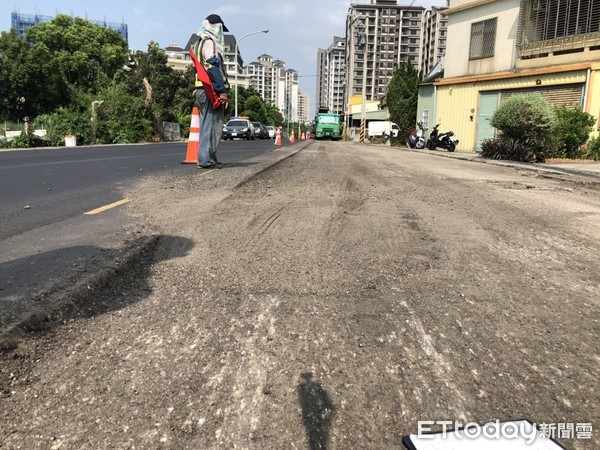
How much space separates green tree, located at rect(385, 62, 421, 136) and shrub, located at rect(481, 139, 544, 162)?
49.8 ft

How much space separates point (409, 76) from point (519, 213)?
3175 centimetres

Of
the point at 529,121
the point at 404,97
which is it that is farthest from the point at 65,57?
the point at 529,121

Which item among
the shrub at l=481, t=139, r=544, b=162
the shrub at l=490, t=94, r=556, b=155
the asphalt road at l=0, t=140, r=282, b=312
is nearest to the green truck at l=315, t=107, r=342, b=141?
the shrub at l=481, t=139, r=544, b=162

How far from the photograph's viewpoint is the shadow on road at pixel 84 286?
2213mm

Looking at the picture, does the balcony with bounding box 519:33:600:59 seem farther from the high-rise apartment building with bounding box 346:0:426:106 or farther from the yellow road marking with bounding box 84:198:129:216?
the high-rise apartment building with bounding box 346:0:426:106

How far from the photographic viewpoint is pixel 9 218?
4.55 metres

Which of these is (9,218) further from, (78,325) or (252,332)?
(252,332)

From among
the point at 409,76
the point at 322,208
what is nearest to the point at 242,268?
the point at 322,208

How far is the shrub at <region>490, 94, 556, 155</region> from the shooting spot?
579 inches

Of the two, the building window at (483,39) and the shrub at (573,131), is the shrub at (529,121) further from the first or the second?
the building window at (483,39)

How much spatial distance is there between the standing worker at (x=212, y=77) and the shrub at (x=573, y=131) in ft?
41.7

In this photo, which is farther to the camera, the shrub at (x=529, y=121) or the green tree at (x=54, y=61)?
the green tree at (x=54, y=61)

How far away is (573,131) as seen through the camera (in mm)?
16422

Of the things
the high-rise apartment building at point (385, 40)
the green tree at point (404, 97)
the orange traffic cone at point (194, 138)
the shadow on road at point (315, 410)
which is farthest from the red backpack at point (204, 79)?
the high-rise apartment building at point (385, 40)
